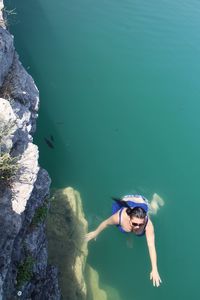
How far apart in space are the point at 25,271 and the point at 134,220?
6.36 ft

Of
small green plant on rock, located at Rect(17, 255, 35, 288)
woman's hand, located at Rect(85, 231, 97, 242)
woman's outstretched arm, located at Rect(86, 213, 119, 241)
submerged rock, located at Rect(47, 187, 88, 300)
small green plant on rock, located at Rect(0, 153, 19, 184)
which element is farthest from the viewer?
woman's hand, located at Rect(85, 231, 97, 242)

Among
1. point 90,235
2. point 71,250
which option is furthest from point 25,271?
point 90,235

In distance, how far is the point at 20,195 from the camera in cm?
502

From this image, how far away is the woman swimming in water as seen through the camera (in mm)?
6395

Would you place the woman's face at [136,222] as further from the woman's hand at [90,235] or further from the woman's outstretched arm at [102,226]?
the woman's hand at [90,235]

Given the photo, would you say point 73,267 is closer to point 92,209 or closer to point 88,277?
point 88,277

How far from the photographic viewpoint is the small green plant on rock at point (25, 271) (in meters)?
5.29

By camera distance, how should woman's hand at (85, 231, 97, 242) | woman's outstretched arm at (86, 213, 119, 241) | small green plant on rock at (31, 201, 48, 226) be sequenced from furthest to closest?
woman's hand at (85, 231, 97, 242) → woman's outstretched arm at (86, 213, 119, 241) → small green plant on rock at (31, 201, 48, 226)

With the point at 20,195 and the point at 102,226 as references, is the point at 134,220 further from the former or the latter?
the point at 20,195

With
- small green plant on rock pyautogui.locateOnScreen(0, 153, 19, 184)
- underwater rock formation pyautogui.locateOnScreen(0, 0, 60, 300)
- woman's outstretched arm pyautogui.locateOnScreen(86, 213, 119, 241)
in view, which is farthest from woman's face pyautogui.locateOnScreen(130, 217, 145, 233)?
small green plant on rock pyautogui.locateOnScreen(0, 153, 19, 184)

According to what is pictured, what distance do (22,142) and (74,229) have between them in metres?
2.83

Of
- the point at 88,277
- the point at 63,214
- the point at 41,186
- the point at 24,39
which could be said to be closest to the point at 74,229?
the point at 63,214

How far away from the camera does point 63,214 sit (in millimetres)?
7902

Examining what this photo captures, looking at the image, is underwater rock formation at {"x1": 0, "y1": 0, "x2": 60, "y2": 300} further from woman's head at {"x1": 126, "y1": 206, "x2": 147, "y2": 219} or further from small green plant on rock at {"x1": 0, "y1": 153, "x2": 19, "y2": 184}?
woman's head at {"x1": 126, "y1": 206, "x2": 147, "y2": 219}
